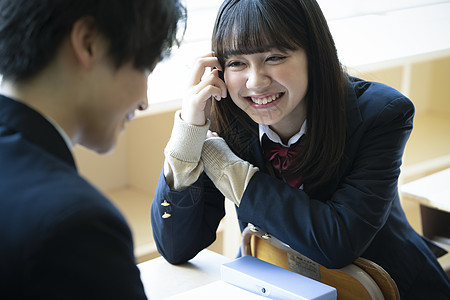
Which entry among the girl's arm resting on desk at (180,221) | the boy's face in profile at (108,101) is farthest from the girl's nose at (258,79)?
the boy's face in profile at (108,101)

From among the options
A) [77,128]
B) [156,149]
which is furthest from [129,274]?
[156,149]

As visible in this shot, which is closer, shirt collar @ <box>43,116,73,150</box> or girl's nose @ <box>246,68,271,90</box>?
shirt collar @ <box>43,116,73,150</box>

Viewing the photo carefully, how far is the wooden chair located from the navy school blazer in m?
0.02

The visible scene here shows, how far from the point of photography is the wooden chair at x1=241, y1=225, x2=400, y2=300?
1.19 metres

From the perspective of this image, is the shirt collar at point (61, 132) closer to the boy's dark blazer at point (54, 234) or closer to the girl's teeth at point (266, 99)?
the boy's dark blazer at point (54, 234)

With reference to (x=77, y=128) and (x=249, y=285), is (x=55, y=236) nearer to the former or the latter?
(x=77, y=128)

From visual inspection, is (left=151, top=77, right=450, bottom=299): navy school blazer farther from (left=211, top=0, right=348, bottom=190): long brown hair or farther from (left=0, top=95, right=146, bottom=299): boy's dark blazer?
(left=0, top=95, right=146, bottom=299): boy's dark blazer

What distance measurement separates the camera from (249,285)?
1.23m

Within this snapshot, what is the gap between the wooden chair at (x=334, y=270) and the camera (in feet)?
3.91

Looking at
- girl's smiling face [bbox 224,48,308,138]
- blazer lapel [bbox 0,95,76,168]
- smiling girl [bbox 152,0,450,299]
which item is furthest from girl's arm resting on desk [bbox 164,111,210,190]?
blazer lapel [bbox 0,95,76,168]

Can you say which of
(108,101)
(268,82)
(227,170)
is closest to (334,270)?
(227,170)

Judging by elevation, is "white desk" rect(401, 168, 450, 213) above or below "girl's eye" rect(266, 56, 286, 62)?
below

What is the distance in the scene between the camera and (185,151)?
4.58 feet

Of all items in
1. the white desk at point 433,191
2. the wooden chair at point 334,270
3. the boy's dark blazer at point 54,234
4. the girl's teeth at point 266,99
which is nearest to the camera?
the boy's dark blazer at point 54,234
